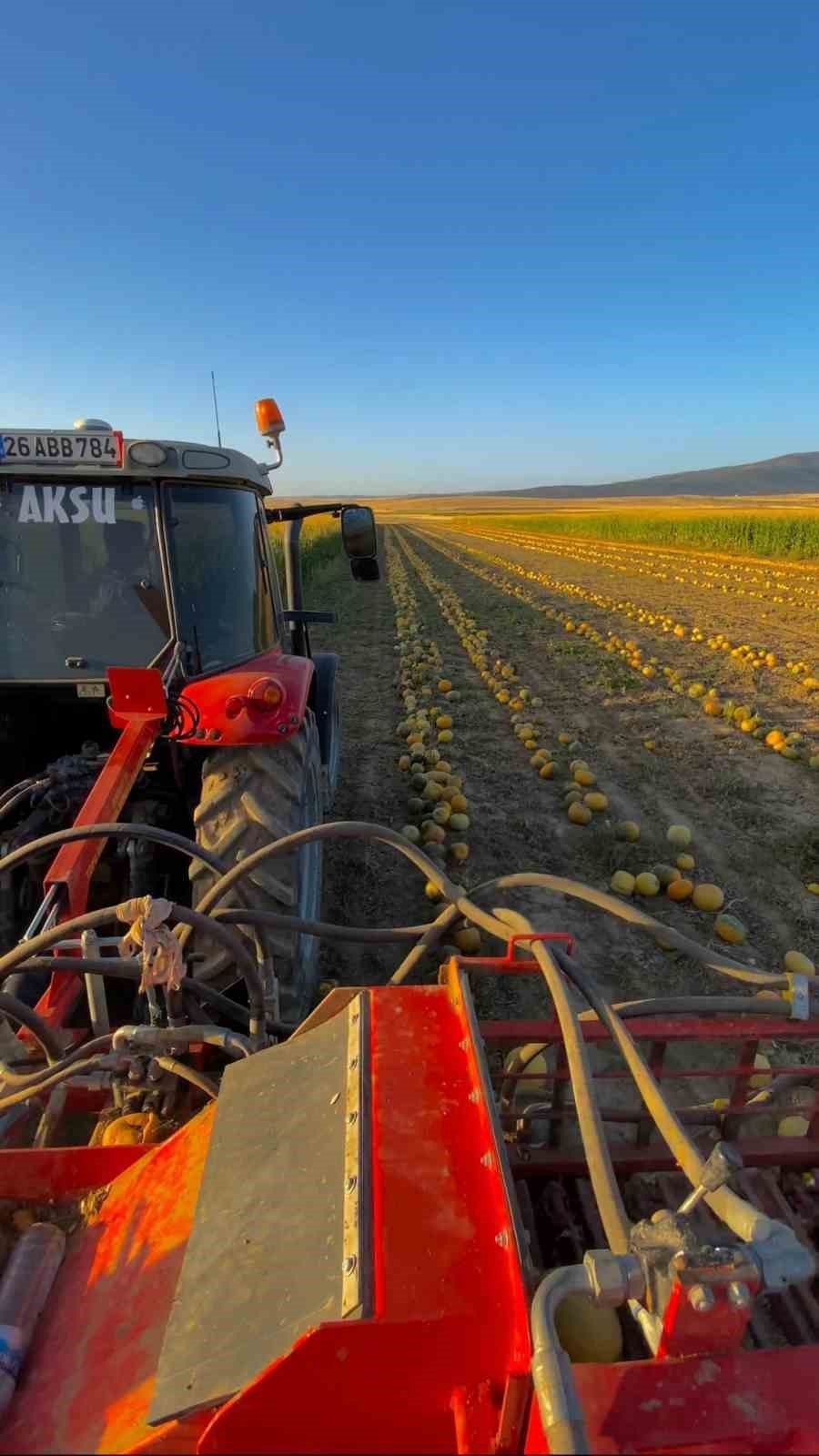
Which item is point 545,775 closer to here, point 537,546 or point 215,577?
point 215,577

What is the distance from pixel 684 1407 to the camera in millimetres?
1069

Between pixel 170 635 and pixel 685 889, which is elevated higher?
pixel 170 635

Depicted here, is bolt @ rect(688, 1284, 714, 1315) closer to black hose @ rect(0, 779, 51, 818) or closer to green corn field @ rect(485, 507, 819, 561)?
black hose @ rect(0, 779, 51, 818)

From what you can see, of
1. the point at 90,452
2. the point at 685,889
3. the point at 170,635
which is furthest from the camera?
the point at 685,889

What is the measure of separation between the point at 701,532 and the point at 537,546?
8514mm

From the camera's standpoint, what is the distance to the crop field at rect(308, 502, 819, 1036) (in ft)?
15.6

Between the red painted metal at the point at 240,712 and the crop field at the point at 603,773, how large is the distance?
66.7 inches

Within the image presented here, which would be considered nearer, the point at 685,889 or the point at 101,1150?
the point at 101,1150

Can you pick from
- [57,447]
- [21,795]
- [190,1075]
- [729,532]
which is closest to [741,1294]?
[190,1075]

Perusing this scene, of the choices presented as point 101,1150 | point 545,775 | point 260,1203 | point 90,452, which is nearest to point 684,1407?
point 260,1203

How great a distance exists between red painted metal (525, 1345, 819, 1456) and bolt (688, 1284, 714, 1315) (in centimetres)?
16

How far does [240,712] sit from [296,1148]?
1976 mm

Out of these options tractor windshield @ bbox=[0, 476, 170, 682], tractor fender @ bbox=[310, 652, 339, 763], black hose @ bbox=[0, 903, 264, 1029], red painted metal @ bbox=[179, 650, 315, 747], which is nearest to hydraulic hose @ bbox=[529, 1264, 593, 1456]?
black hose @ bbox=[0, 903, 264, 1029]

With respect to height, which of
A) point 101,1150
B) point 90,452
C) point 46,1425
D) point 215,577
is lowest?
point 46,1425
